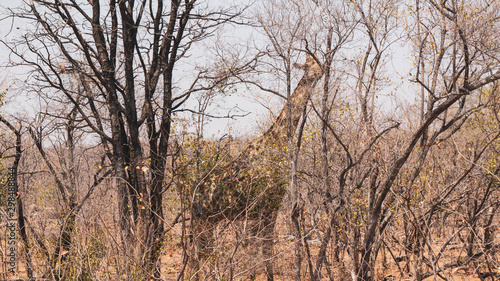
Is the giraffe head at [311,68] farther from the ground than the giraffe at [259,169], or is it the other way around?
the giraffe head at [311,68]

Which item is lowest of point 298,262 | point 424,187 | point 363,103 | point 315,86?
point 298,262

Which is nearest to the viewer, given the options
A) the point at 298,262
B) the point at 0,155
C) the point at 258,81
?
the point at 298,262

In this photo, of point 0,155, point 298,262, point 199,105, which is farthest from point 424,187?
point 0,155

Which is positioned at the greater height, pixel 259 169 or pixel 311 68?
pixel 311 68

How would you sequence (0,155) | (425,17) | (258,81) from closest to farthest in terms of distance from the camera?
1. (425,17)
2. (258,81)
3. (0,155)

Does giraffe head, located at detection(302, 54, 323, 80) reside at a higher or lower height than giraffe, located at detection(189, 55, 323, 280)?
higher

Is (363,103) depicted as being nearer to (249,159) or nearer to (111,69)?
(249,159)

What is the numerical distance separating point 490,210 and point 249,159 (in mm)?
6089

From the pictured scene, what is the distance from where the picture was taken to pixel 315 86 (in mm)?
9352

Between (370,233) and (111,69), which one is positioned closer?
(370,233)

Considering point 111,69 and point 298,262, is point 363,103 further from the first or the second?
point 111,69

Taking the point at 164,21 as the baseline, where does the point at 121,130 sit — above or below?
below

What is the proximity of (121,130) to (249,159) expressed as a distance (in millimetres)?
2998

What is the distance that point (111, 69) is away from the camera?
9109mm
